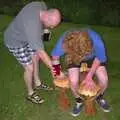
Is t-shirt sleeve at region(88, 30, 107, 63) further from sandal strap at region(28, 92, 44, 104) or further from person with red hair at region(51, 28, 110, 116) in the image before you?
sandal strap at region(28, 92, 44, 104)

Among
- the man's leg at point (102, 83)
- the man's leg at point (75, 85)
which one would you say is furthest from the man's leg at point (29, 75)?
the man's leg at point (102, 83)

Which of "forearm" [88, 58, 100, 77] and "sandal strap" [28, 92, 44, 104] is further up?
"forearm" [88, 58, 100, 77]

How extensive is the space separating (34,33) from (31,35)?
34mm

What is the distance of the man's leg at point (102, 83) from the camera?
383cm

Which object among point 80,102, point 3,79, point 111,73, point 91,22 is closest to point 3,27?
point 91,22

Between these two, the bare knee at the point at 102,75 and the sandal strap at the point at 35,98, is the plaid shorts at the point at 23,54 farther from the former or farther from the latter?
the bare knee at the point at 102,75

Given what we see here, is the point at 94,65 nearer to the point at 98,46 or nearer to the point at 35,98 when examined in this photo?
the point at 98,46

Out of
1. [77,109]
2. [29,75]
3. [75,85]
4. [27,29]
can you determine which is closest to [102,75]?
[75,85]

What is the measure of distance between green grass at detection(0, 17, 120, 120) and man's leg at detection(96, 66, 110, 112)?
0.07m

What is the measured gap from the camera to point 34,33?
3531 millimetres

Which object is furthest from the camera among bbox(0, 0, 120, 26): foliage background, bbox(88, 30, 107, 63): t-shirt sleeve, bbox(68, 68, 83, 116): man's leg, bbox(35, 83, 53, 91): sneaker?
bbox(0, 0, 120, 26): foliage background

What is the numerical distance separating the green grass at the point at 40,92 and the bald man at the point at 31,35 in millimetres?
135

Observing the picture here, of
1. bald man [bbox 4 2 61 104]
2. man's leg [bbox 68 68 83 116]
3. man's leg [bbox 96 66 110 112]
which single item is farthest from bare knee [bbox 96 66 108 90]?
bald man [bbox 4 2 61 104]

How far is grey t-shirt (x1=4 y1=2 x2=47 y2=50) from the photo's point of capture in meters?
3.53
